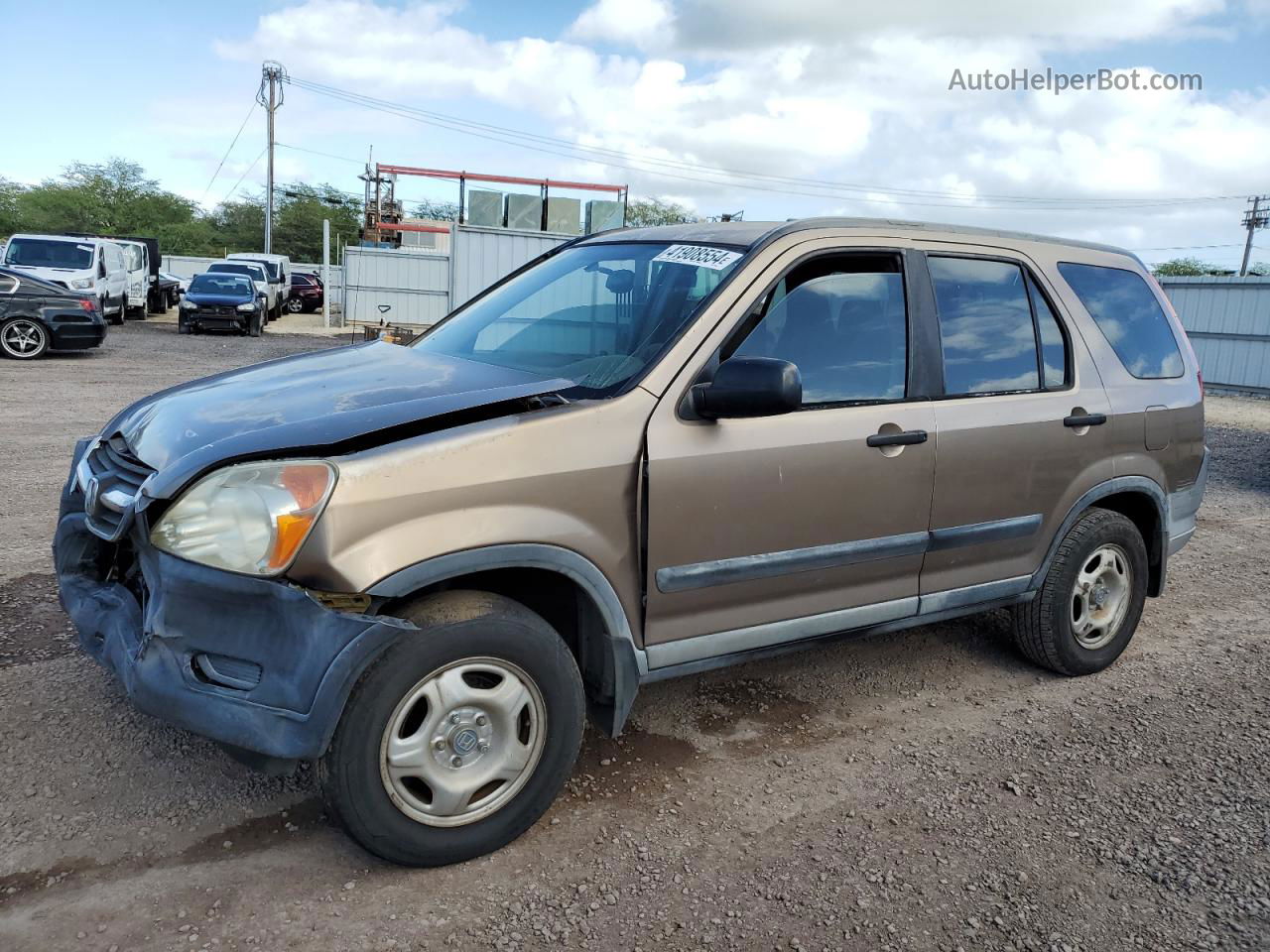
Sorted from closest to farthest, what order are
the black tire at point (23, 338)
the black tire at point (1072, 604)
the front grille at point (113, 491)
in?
the front grille at point (113, 491) < the black tire at point (1072, 604) < the black tire at point (23, 338)

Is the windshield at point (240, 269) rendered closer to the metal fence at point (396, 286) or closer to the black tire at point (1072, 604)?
the metal fence at point (396, 286)

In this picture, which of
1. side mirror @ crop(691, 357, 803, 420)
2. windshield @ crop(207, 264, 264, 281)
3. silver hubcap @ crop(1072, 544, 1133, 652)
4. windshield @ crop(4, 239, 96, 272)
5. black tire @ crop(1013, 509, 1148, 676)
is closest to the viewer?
side mirror @ crop(691, 357, 803, 420)

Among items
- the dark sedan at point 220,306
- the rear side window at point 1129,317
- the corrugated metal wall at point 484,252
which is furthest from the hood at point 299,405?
the dark sedan at point 220,306

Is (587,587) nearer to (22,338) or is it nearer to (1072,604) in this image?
(1072,604)

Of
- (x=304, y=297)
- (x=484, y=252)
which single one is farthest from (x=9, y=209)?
(x=484, y=252)

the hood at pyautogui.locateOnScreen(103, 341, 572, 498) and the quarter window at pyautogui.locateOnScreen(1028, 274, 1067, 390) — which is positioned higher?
the quarter window at pyautogui.locateOnScreen(1028, 274, 1067, 390)

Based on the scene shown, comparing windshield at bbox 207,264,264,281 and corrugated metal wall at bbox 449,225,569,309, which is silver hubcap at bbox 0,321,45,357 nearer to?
corrugated metal wall at bbox 449,225,569,309

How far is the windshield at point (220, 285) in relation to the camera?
24094mm

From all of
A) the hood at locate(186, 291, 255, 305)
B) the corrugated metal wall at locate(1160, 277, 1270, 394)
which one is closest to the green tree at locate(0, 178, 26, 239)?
the hood at locate(186, 291, 255, 305)

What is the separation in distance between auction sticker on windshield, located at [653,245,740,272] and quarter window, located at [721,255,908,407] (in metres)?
0.20

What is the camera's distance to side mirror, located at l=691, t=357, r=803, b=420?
2.92 metres

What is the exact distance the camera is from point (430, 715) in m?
2.64

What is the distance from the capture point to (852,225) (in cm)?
360

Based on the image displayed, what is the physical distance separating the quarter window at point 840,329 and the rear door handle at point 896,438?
0.47 ft
